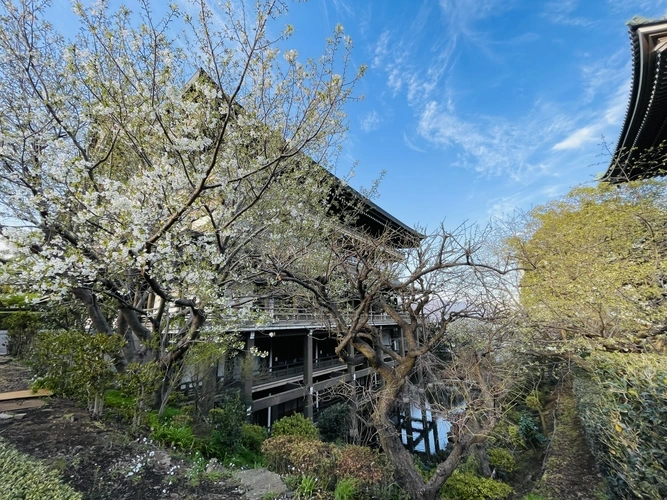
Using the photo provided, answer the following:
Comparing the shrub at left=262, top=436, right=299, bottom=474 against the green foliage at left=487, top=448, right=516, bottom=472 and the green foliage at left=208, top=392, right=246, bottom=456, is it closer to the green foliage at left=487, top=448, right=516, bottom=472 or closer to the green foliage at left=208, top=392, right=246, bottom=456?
the green foliage at left=208, top=392, right=246, bottom=456

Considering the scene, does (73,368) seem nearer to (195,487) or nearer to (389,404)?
(195,487)

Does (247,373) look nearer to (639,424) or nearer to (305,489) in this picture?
(305,489)

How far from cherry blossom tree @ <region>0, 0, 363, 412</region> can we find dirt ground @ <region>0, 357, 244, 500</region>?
1812 millimetres

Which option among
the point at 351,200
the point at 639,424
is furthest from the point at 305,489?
the point at 351,200

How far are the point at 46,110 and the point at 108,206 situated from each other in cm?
228

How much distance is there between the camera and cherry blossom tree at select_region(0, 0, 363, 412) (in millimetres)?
4078

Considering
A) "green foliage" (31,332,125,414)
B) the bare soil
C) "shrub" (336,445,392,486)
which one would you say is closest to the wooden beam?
"green foliage" (31,332,125,414)

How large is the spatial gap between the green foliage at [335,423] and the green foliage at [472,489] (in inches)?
199

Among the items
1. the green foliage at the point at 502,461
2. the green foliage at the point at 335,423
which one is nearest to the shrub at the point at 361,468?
the green foliage at the point at 502,461

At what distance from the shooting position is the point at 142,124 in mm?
4895

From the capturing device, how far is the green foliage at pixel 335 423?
10.5 meters

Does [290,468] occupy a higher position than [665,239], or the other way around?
[665,239]

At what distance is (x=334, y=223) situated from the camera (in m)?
7.95

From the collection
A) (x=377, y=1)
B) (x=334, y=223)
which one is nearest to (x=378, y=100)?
(x=377, y=1)
